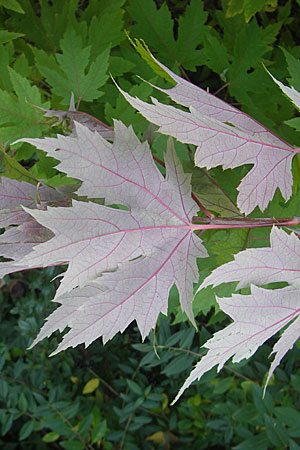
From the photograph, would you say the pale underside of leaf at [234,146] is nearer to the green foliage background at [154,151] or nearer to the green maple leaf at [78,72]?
the green foliage background at [154,151]

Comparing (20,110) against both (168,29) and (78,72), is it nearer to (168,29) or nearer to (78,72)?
(78,72)

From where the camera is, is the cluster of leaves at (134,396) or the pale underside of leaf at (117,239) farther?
the cluster of leaves at (134,396)

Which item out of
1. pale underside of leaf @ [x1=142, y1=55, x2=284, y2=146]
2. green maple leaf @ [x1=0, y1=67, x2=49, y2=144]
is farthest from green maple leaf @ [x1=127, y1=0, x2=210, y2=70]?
pale underside of leaf @ [x1=142, y1=55, x2=284, y2=146]

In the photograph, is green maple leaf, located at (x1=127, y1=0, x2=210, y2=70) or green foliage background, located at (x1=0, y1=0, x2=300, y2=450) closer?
green foliage background, located at (x1=0, y1=0, x2=300, y2=450)

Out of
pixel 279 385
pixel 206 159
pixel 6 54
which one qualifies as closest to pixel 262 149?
pixel 206 159

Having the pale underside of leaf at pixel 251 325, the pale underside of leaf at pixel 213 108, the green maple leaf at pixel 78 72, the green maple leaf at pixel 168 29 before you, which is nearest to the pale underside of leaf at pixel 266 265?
the pale underside of leaf at pixel 251 325

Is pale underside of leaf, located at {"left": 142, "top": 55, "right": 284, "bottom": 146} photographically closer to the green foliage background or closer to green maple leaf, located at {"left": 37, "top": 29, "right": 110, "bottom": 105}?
the green foliage background

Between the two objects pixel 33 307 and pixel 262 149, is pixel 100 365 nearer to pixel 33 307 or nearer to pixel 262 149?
pixel 33 307
